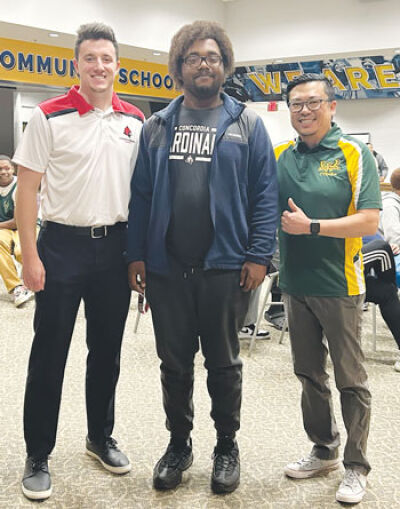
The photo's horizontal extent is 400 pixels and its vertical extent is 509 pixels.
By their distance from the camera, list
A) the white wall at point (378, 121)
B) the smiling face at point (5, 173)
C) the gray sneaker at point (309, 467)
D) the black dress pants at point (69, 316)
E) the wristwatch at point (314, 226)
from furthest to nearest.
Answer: the white wall at point (378, 121)
the smiling face at point (5, 173)
the gray sneaker at point (309, 467)
the black dress pants at point (69, 316)
the wristwatch at point (314, 226)

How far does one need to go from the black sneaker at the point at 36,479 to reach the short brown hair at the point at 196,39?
1605 millimetres

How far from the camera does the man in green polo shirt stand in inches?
80.9

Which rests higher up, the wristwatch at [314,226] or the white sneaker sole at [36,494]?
the wristwatch at [314,226]

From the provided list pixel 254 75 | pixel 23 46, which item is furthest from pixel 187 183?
pixel 254 75

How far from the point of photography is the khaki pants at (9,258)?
210 inches

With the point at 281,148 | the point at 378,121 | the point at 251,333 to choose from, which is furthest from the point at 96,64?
the point at 378,121

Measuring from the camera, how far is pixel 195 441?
2707 millimetres

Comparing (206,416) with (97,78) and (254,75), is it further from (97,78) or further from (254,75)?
(254,75)

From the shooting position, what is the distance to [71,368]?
12.0 feet

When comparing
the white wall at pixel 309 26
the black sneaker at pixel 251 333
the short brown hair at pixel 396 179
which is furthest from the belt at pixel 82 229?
the white wall at pixel 309 26

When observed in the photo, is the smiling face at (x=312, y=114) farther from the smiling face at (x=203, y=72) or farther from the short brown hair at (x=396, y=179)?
the short brown hair at (x=396, y=179)

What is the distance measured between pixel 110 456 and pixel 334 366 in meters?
1.03

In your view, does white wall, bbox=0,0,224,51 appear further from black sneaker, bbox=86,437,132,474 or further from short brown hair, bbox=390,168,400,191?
black sneaker, bbox=86,437,132,474

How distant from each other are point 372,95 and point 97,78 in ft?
26.9
